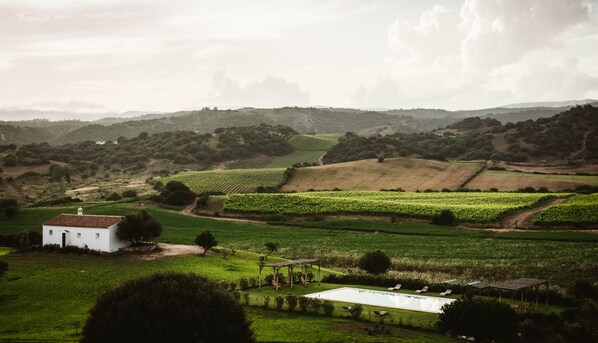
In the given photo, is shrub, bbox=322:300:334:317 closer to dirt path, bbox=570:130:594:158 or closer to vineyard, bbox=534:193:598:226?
vineyard, bbox=534:193:598:226

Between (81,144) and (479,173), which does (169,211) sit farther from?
(81,144)

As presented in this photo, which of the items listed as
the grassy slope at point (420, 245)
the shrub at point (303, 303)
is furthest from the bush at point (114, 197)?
the shrub at point (303, 303)

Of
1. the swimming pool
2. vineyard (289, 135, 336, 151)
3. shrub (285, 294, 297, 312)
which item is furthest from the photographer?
vineyard (289, 135, 336, 151)

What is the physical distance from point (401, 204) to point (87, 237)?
40295mm

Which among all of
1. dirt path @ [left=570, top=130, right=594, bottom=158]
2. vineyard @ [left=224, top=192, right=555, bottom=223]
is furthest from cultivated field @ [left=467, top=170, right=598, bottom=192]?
dirt path @ [left=570, top=130, right=594, bottom=158]

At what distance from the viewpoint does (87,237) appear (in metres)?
54.0

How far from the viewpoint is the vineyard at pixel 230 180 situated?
106137mm

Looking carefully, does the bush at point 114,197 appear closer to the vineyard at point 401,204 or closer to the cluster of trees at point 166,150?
the vineyard at point 401,204

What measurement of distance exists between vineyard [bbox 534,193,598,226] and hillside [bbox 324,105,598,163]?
55.9m

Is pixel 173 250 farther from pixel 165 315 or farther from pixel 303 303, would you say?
pixel 165 315

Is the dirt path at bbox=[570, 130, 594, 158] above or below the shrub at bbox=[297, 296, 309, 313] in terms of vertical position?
above

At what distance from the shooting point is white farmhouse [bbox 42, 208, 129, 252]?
53219 mm

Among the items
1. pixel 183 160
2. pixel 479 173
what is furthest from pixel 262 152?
pixel 479 173

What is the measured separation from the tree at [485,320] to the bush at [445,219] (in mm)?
41135
